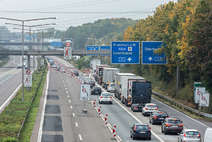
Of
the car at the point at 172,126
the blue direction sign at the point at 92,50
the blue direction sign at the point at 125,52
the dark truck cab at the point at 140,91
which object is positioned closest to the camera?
the car at the point at 172,126

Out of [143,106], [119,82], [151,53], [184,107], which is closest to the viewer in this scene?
[143,106]

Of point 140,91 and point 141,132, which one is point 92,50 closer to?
point 140,91

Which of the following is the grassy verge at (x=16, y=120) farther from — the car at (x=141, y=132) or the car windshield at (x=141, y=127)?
the car windshield at (x=141, y=127)

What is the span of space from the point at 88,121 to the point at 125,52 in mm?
18260

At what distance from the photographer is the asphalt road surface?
37875 millimetres

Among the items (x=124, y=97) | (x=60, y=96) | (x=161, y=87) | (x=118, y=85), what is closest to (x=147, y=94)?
(x=124, y=97)

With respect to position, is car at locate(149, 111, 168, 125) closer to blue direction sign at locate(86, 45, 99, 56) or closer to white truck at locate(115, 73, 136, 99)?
white truck at locate(115, 73, 136, 99)

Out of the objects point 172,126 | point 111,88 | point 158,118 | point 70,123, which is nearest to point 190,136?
point 172,126

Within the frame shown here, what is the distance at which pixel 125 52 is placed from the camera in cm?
6462

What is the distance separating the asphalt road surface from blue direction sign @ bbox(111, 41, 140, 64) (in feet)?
24.5

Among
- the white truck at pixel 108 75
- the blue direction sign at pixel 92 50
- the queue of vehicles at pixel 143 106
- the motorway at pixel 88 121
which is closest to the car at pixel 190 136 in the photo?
the queue of vehicles at pixel 143 106

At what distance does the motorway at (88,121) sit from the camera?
38.5m

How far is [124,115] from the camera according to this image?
55.3 m

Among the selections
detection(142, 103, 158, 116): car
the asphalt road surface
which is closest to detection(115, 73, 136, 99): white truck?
the asphalt road surface
